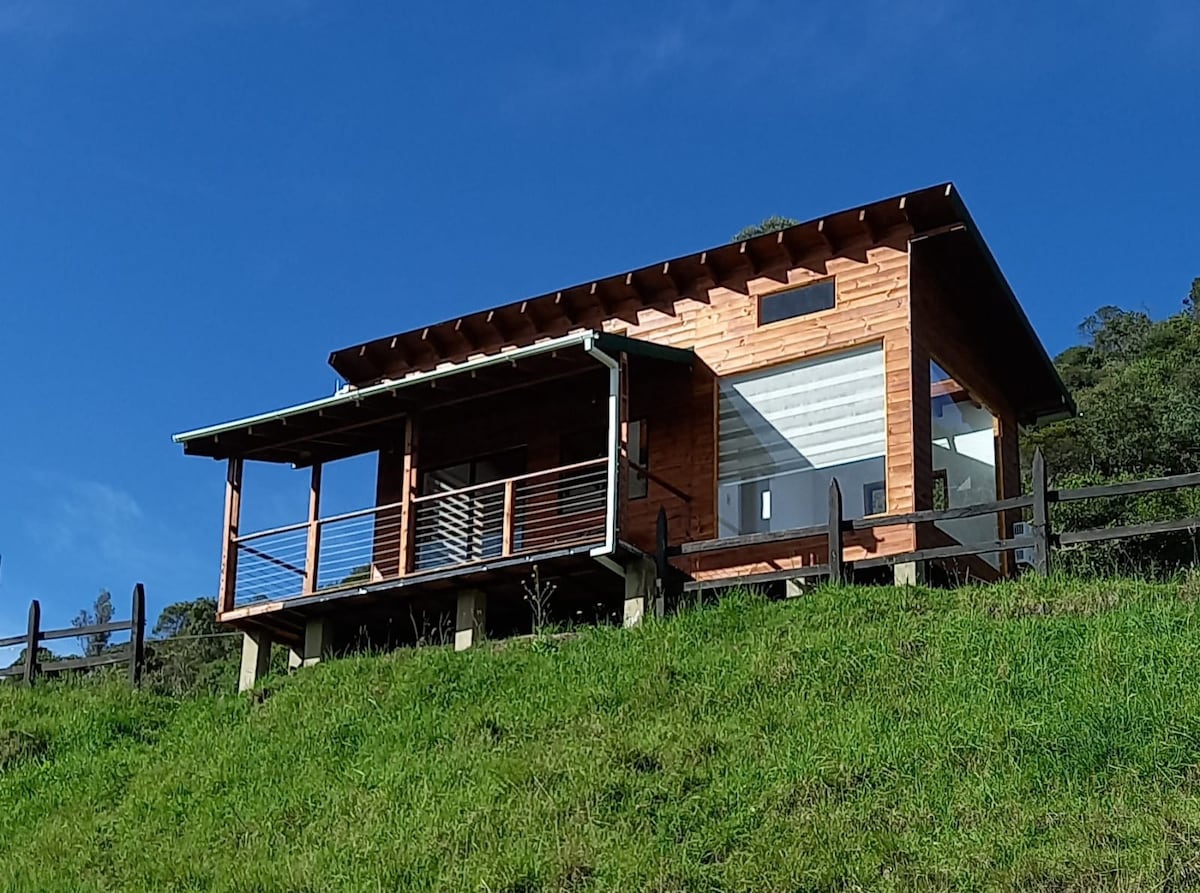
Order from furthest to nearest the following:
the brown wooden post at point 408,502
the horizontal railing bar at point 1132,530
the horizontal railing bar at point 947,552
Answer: the brown wooden post at point 408,502 → the horizontal railing bar at point 947,552 → the horizontal railing bar at point 1132,530

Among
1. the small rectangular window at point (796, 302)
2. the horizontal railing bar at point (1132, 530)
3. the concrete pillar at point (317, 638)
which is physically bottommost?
the concrete pillar at point (317, 638)

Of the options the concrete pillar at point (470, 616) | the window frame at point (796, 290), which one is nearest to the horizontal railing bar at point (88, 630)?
the concrete pillar at point (470, 616)

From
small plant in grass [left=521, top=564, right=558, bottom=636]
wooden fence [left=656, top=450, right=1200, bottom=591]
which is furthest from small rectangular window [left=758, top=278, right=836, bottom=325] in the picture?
small plant in grass [left=521, top=564, right=558, bottom=636]

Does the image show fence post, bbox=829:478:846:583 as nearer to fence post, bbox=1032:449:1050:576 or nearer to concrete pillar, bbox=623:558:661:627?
fence post, bbox=1032:449:1050:576

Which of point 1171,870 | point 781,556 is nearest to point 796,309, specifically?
point 781,556

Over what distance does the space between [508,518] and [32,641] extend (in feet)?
24.8

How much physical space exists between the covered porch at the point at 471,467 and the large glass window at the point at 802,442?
1.18m

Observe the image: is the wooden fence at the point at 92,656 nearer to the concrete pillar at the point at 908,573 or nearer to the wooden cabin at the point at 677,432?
the wooden cabin at the point at 677,432

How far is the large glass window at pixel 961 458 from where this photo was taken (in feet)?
67.2

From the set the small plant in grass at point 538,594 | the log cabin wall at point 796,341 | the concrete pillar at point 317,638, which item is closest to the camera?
the log cabin wall at point 796,341

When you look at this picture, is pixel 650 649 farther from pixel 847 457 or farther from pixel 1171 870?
pixel 1171 870

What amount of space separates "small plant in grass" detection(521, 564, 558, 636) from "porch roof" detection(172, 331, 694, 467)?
263cm

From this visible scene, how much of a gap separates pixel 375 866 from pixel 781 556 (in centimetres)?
835

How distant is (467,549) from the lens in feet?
69.1
